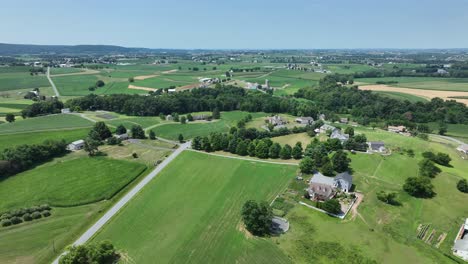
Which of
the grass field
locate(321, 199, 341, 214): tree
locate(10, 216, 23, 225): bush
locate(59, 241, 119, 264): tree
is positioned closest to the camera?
locate(59, 241, 119, 264): tree

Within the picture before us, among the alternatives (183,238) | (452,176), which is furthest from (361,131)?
(183,238)

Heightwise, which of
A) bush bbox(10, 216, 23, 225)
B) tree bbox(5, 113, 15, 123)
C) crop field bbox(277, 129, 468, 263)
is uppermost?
tree bbox(5, 113, 15, 123)

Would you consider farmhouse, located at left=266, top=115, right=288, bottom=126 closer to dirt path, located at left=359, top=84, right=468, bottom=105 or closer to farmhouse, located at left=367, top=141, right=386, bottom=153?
farmhouse, located at left=367, top=141, right=386, bottom=153

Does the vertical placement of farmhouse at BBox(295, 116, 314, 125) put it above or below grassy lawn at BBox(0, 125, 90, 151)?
below

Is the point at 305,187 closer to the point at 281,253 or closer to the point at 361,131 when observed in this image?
the point at 281,253

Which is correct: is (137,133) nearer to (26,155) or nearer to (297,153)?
(26,155)

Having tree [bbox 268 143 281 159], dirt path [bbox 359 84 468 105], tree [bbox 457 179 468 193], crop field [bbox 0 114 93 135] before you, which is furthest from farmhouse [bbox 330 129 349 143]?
dirt path [bbox 359 84 468 105]
